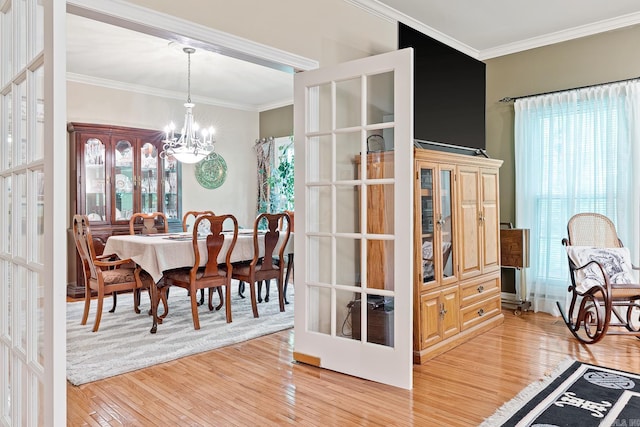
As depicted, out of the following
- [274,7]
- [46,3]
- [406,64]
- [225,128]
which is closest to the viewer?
[46,3]

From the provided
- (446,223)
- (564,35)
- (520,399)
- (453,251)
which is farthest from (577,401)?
(564,35)

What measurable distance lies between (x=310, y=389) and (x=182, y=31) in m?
2.20

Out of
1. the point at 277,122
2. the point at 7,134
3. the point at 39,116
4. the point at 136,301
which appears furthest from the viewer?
the point at 277,122

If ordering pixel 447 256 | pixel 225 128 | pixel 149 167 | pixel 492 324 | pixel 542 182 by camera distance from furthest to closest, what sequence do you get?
pixel 225 128 → pixel 149 167 → pixel 542 182 → pixel 492 324 → pixel 447 256

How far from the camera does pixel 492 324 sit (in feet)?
13.2

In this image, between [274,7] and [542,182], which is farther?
[542,182]

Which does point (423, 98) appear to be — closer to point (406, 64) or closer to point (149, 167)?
point (406, 64)

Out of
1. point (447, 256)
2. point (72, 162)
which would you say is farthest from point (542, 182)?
point (72, 162)

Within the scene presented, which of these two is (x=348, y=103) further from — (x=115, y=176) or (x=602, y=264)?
(x=115, y=176)

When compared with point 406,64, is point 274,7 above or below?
above

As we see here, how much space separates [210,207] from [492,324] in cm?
454

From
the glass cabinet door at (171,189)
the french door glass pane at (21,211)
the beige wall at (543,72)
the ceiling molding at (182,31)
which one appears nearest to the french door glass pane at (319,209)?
the ceiling molding at (182,31)

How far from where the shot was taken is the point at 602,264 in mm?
3734

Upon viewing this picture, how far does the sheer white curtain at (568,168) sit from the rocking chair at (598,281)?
259 millimetres
